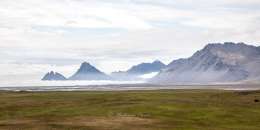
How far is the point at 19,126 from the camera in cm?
6325

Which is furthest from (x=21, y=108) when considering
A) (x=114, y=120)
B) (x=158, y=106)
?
(x=114, y=120)

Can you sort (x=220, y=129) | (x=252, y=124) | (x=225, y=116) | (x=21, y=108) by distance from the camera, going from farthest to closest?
(x=21, y=108) → (x=225, y=116) → (x=252, y=124) → (x=220, y=129)

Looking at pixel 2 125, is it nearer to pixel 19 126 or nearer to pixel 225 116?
pixel 19 126

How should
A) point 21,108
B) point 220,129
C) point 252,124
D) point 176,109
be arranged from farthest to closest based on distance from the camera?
point 21,108 < point 176,109 < point 252,124 < point 220,129

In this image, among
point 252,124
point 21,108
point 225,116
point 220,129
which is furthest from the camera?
point 21,108

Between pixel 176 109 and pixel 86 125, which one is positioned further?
pixel 176 109

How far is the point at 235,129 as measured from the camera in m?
63.0

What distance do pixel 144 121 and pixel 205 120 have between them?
872cm

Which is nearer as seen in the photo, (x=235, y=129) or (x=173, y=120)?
(x=235, y=129)

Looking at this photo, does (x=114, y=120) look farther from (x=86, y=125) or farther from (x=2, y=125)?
(x=2, y=125)

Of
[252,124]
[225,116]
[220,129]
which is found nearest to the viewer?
[220,129]

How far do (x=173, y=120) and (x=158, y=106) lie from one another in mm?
19217

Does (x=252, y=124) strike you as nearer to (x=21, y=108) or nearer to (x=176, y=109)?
(x=176, y=109)

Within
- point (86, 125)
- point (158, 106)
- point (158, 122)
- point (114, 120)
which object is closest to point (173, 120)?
point (158, 122)
